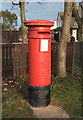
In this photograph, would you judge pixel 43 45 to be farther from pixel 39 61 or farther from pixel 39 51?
pixel 39 61

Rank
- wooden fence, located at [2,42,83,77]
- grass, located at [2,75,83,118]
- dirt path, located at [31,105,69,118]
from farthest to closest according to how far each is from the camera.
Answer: wooden fence, located at [2,42,83,77], grass, located at [2,75,83,118], dirt path, located at [31,105,69,118]

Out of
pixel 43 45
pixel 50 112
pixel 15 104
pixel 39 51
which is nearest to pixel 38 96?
pixel 50 112

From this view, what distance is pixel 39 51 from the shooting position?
4.05 m

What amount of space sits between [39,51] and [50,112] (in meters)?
1.38

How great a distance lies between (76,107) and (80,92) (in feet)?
3.42

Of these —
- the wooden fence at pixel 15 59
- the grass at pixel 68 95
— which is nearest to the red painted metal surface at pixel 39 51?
the grass at pixel 68 95

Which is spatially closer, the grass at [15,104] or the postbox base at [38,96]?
the grass at [15,104]

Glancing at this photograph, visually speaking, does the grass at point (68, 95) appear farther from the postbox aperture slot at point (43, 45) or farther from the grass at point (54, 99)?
the postbox aperture slot at point (43, 45)

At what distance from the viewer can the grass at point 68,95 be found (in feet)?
13.2

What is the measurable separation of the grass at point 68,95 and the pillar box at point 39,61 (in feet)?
1.59

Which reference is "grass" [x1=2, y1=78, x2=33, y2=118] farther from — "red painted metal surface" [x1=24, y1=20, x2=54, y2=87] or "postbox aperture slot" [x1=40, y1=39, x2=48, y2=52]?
"postbox aperture slot" [x1=40, y1=39, x2=48, y2=52]

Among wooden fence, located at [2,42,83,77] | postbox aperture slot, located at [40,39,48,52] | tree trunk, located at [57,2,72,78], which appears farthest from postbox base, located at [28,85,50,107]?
wooden fence, located at [2,42,83,77]

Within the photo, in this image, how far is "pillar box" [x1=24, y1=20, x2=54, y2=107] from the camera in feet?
13.2

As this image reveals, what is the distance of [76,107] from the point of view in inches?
163
